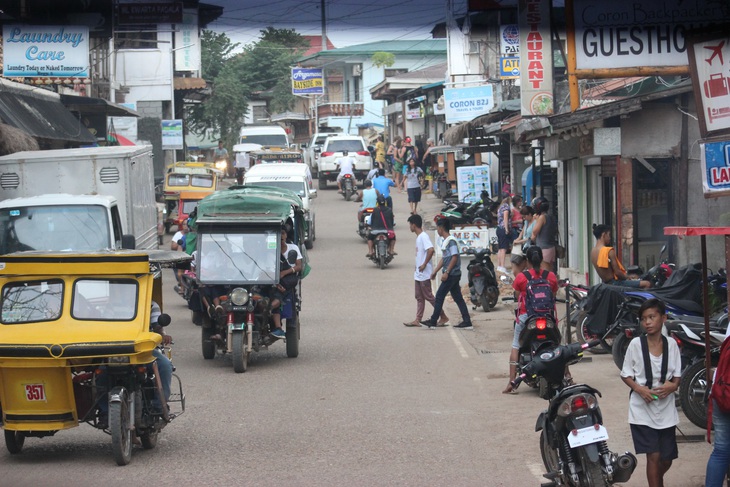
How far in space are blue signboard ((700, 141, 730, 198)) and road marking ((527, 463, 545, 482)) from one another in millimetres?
2589

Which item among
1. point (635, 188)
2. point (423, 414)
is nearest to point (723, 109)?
point (423, 414)

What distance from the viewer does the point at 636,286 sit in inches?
522

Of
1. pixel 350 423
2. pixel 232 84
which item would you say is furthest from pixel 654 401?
pixel 232 84

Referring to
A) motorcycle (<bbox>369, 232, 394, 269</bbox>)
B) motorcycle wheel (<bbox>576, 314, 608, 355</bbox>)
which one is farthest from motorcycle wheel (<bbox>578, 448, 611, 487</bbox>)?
motorcycle (<bbox>369, 232, 394, 269</bbox>)

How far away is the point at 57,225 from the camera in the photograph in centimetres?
1664

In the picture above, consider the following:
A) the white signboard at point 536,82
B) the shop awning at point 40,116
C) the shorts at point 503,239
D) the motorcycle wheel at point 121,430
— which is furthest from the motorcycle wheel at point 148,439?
the shop awning at point 40,116

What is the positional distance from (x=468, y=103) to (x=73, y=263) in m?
22.5

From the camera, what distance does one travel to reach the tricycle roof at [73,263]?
29.9 feet

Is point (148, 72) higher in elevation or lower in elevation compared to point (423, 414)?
higher

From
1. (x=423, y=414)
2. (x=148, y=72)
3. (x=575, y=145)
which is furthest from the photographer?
(x=148, y=72)

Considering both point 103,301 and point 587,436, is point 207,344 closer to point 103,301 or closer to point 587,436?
point 103,301

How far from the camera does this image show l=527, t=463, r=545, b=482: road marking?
27.1ft

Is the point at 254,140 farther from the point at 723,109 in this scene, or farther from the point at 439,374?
the point at 723,109

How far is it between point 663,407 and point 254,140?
43136 mm
